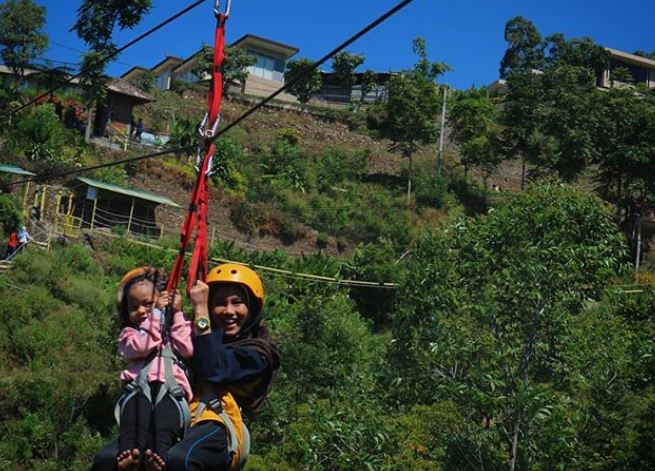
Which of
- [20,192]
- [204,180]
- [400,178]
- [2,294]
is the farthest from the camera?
[400,178]

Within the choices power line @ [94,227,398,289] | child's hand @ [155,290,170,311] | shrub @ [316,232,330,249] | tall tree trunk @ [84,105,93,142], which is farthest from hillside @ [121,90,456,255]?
child's hand @ [155,290,170,311]

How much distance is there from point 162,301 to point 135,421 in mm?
493

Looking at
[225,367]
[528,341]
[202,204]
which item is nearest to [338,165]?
[528,341]

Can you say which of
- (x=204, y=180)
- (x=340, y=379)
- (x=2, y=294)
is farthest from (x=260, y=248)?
(x=204, y=180)

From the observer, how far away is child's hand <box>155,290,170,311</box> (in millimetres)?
3643

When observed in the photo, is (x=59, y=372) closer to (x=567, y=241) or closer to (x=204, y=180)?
(x=567, y=241)

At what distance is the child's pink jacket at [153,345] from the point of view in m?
3.53

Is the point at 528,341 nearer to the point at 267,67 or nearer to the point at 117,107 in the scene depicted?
the point at 117,107

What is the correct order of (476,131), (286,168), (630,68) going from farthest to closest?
1. (630,68)
2. (476,131)
3. (286,168)

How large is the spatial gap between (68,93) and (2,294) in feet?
51.7

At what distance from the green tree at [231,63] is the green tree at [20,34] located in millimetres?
9764

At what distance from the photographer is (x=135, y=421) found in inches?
137

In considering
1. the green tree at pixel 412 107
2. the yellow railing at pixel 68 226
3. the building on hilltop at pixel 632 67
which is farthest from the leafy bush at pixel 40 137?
the building on hilltop at pixel 632 67

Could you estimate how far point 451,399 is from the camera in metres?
9.77
